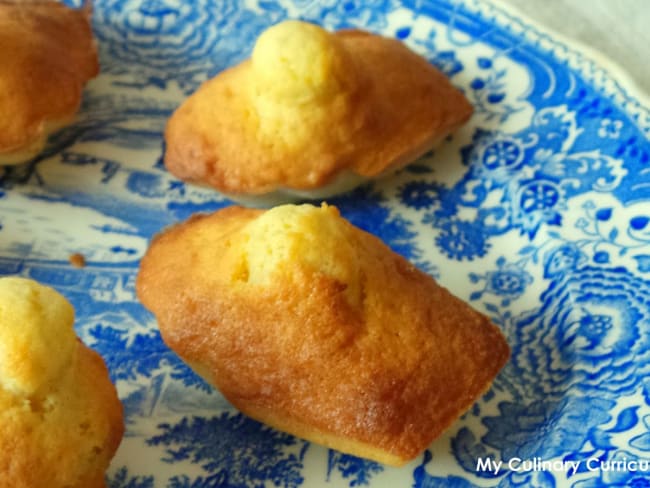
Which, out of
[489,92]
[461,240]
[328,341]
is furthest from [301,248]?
[489,92]

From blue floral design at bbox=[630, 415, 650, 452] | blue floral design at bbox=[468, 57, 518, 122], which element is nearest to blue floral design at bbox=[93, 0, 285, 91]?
blue floral design at bbox=[468, 57, 518, 122]

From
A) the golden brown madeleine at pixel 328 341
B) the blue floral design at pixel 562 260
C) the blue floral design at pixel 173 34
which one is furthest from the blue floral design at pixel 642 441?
the blue floral design at pixel 173 34

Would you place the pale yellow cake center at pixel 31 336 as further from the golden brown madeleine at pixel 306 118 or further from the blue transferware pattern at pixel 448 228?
the golden brown madeleine at pixel 306 118

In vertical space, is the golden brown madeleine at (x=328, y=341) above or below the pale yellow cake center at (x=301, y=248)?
below

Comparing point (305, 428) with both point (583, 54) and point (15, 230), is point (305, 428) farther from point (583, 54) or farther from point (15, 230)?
point (583, 54)

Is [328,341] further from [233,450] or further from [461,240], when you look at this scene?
[461,240]

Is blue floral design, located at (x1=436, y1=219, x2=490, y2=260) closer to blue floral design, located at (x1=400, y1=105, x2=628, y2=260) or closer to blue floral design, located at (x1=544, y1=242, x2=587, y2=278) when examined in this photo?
blue floral design, located at (x1=400, y1=105, x2=628, y2=260)

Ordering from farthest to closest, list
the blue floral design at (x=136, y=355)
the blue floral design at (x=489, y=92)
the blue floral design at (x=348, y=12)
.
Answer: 1. the blue floral design at (x=348, y=12)
2. the blue floral design at (x=489, y=92)
3. the blue floral design at (x=136, y=355)
